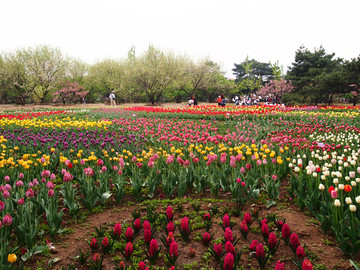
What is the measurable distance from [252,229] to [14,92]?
4349cm

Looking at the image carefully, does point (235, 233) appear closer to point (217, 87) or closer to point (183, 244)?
point (183, 244)

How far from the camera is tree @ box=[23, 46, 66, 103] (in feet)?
113

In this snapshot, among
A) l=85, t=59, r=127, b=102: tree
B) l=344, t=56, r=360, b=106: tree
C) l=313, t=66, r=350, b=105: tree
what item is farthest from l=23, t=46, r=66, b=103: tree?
l=344, t=56, r=360, b=106: tree

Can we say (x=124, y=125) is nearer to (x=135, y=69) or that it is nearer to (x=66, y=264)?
(x=66, y=264)

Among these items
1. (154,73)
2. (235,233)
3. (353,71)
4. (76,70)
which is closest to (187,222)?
(235,233)

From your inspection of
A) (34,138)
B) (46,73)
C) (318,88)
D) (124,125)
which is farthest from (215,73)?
(34,138)

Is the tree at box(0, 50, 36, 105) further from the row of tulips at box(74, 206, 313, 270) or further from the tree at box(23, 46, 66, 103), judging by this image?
the row of tulips at box(74, 206, 313, 270)

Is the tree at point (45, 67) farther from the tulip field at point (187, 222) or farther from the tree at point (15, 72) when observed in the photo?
the tulip field at point (187, 222)

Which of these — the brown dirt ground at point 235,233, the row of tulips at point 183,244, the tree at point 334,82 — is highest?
the tree at point 334,82

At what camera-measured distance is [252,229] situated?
3.03 m

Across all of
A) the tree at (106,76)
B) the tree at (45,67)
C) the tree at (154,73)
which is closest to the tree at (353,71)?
the tree at (154,73)

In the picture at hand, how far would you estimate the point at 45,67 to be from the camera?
3550 cm

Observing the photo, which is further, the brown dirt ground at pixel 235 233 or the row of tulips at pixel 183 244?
the brown dirt ground at pixel 235 233

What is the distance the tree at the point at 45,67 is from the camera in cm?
3438
